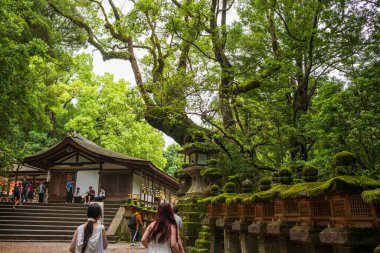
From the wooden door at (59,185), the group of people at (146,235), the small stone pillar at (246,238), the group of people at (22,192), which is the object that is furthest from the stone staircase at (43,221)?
the group of people at (146,235)

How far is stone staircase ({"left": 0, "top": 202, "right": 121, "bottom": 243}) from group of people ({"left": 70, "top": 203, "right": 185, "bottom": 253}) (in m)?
12.9

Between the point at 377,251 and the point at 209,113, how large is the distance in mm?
10281

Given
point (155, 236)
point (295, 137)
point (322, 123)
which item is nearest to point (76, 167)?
point (295, 137)

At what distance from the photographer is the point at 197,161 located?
14977 mm

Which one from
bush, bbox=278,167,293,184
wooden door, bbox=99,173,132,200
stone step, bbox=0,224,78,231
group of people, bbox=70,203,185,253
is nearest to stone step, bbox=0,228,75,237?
stone step, bbox=0,224,78,231

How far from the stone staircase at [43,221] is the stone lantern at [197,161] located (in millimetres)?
5058

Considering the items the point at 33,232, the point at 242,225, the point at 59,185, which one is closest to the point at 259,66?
the point at 242,225

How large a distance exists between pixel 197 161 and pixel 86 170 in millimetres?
12816

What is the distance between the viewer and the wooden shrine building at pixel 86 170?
926 inches

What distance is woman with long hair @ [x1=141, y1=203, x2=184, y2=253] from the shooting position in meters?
4.13

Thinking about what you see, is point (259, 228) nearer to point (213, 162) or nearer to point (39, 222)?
point (213, 162)

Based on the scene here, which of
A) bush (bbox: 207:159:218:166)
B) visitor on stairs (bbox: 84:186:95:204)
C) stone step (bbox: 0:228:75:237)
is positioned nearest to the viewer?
bush (bbox: 207:159:218:166)

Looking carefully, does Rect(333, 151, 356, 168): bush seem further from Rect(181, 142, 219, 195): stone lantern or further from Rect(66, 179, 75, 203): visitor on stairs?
Rect(66, 179, 75, 203): visitor on stairs

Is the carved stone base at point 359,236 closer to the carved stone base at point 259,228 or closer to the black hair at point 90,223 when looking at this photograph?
the carved stone base at point 259,228
